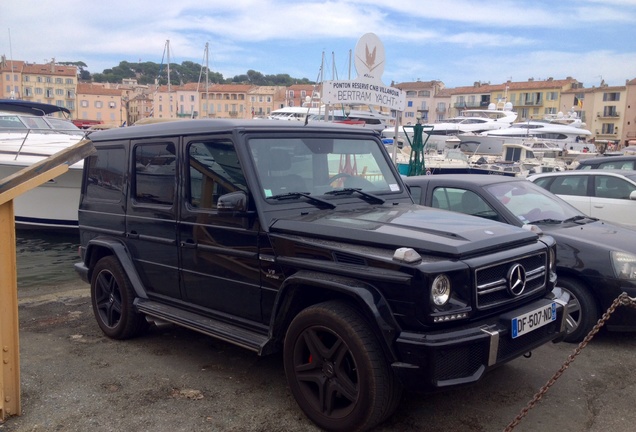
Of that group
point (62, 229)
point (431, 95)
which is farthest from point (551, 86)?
point (62, 229)

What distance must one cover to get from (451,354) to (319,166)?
6.55 feet

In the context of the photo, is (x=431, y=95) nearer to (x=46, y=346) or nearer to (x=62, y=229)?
(x=62, y=229)

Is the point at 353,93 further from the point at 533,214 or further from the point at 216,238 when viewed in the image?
the point at 216,238

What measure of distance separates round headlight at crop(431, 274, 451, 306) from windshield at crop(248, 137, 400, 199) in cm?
150

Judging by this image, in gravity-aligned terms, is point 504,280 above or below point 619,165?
below

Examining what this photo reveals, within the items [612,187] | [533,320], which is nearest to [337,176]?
[533,320]

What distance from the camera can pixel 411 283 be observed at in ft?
11.1

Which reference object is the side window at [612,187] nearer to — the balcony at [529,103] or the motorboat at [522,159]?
the motorboat at [522,159]

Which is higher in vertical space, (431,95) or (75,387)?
(431,95)

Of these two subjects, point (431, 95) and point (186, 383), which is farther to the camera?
point (431, 95)

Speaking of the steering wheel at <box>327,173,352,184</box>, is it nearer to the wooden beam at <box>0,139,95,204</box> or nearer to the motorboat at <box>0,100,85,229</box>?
the wooden beam at <box>0,139,95,204</box>

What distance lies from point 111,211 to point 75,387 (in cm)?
177

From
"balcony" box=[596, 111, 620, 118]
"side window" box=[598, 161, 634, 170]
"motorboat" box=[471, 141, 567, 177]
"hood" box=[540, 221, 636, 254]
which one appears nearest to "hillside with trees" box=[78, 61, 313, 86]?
"balcony" box=[596, 111, 620, 118]

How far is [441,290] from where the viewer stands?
346 centimetres
